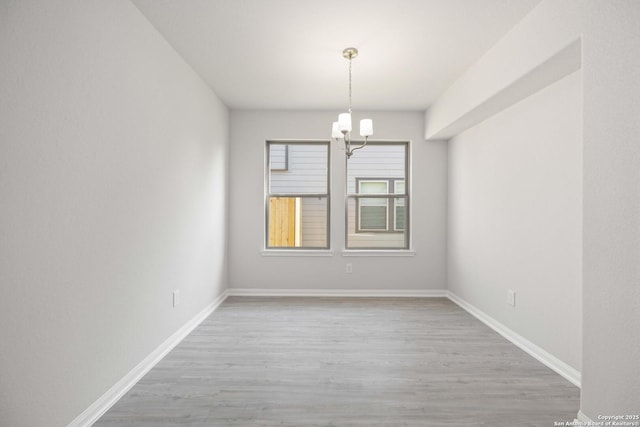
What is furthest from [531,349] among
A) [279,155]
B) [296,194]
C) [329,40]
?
[279,155]

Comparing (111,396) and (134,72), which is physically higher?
(134,72)

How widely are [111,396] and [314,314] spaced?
2.09m

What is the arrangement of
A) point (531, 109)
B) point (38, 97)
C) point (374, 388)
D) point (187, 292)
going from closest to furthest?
point (38, 97), point (374, 388), point (531, 109), point (187, 292)

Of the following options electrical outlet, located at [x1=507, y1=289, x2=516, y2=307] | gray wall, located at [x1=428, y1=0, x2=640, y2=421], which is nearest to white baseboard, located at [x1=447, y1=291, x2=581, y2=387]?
electrical outlet, located at [x1=507, y1=289, x2=516, y2=307]

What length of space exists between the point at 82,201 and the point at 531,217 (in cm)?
310

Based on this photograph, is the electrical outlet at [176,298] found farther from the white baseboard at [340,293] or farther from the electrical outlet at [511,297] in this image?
the electrical outlet at [511,297]

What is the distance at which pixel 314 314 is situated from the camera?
12.3ft

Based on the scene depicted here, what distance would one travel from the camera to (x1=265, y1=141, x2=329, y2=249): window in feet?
15.5

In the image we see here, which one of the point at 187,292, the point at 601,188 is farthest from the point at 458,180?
the point at 187,292

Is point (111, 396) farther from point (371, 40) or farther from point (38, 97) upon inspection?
point (371, 40)

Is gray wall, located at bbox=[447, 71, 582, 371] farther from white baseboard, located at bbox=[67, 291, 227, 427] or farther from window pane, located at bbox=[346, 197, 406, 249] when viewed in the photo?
white baseboard, located at bbox=[67, 291, 227, 427]

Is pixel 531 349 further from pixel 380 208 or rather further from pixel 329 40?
pixel 329 40

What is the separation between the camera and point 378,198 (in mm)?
4727

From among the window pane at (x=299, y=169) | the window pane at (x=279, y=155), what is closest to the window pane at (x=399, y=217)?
the window pane at (x=299, y=169)
